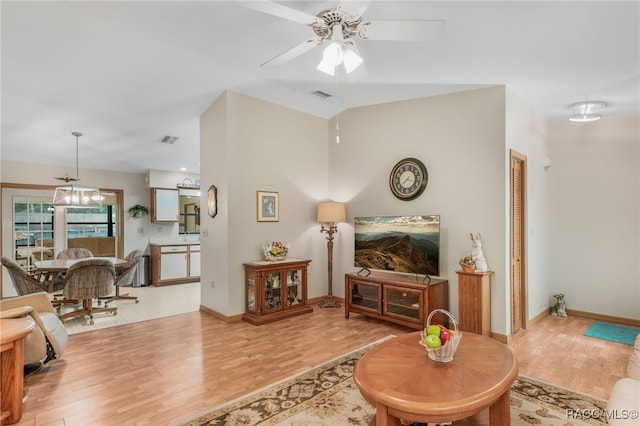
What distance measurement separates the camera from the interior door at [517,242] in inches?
153

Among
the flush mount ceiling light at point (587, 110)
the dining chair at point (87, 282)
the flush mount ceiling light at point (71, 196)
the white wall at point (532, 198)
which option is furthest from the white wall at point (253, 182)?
the flush mount ceiling light at point (587, 110)

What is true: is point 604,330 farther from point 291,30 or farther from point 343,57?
point 291,30

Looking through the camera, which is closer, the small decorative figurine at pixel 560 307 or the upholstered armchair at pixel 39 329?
the upholstered armchair at pixel 39 329

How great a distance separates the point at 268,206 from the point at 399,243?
6.24ft

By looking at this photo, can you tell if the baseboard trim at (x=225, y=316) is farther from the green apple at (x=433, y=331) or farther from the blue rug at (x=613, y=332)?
the blue rug at (x=613, y=332)

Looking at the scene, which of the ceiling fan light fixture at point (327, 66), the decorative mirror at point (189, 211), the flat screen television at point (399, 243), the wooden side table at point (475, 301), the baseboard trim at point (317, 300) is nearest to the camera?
the ceiling fan light fixture at point (327, 66)

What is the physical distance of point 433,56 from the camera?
10.4ft

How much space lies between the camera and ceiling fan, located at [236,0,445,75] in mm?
1933

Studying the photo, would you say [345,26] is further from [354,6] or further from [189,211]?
[189,211]

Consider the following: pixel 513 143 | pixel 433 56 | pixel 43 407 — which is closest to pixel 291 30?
pixel 433 56

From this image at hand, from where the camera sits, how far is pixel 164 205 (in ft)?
24.5

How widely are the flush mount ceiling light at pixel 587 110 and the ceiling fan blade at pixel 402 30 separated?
3.04m

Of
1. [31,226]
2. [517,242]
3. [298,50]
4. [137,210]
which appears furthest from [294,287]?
[31,226]

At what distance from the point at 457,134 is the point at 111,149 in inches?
227
